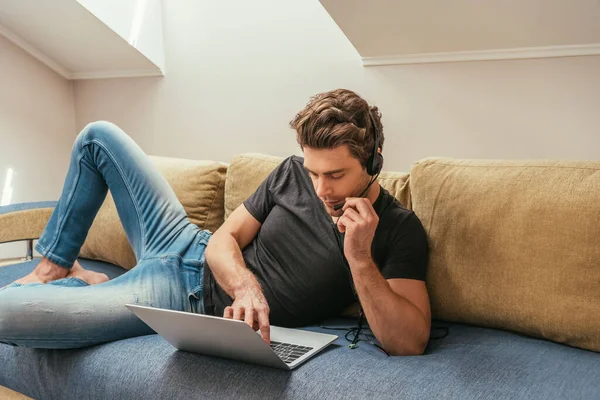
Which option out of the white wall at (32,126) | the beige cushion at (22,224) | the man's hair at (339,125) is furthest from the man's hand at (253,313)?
the white wall at (32,126)

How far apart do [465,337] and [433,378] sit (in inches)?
12.1

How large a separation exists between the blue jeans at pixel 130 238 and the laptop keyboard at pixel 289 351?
39 cm

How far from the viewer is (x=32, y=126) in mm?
3355

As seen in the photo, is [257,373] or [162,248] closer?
[257,373]

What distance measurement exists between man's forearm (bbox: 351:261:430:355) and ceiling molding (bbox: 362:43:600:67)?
3.17 ft

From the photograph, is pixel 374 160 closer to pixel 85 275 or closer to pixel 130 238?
pixel 130 238

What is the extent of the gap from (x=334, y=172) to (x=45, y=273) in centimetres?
93

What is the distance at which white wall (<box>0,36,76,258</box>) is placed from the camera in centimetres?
323

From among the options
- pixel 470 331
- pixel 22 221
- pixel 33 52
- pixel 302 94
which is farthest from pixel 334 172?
pixel 33 52

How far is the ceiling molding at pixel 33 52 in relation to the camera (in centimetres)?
318

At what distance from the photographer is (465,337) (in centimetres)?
167

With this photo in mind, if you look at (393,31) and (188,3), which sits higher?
(188,3)

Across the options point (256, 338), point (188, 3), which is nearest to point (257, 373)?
point (256, 338)

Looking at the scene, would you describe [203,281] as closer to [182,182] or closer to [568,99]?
[182,182]
